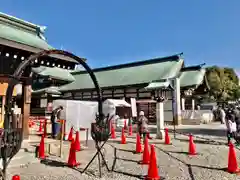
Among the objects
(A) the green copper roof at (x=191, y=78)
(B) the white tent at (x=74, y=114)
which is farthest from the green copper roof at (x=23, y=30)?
(A) the green copper roof at (x=191, y=78)


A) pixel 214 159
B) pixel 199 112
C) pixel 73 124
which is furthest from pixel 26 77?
pixel 199 112

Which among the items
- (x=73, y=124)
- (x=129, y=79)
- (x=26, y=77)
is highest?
(x=129, y=79)

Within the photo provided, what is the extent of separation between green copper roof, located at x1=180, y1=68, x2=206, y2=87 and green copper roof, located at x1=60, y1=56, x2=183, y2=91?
986 millimetres

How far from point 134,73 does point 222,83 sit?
2469cm

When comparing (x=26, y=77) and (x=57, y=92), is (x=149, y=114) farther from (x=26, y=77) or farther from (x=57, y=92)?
(x=26, y=77)

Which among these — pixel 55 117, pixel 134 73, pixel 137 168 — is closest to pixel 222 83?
pixel 134 73

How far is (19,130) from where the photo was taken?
394 cm

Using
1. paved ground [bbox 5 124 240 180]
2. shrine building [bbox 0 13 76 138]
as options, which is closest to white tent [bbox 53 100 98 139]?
shrine building [bbox 0 13 76 138]

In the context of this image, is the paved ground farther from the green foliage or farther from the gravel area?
the green foliage

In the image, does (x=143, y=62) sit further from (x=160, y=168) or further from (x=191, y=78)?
(x=160, y=168)

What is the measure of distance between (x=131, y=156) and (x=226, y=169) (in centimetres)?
323

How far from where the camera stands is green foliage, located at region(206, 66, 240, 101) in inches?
1688

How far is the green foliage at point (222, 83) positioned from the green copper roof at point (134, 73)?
1487 centimetres

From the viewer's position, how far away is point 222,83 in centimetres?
4594
